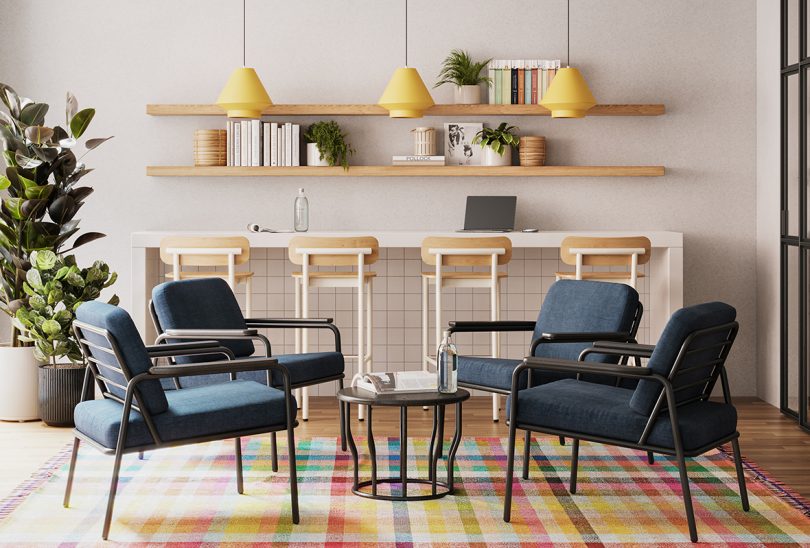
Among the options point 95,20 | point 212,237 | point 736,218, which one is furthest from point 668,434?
point 95,20

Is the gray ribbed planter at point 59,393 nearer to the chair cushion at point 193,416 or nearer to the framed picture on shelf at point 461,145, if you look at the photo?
the chair cushion at point 193,416

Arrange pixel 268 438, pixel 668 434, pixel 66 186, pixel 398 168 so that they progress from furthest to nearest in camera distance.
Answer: pixel 398 168, pixel 66 186, pixel 268 438, pixel 668 434

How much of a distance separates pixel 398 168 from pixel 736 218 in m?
2.35

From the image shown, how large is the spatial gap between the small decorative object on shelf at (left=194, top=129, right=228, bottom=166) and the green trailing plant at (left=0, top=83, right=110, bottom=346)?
95 centimetres

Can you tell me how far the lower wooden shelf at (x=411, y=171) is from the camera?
6.81 meters

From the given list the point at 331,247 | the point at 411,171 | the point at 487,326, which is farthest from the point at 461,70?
the point at 487,326

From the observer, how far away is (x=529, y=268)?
698cm

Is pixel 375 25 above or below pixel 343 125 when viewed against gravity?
above

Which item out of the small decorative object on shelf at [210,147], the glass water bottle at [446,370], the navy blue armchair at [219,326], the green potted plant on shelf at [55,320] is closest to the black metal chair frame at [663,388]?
the glass water bottle at [446,370]

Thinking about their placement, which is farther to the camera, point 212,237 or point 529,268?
point 529,268

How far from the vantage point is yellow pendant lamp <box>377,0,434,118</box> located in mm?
6371

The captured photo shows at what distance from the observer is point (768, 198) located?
6711 millimetres

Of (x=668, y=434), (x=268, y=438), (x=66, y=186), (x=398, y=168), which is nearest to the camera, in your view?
(x=668, y=434)

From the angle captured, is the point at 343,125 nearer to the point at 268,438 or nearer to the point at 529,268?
the point at 529,268
